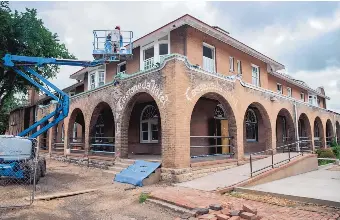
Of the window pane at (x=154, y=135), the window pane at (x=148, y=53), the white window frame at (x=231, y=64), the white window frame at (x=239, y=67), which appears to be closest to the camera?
the window pane at (x=148, y=53)

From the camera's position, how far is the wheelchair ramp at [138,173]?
31.8 ft

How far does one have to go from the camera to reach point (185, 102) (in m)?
10.5

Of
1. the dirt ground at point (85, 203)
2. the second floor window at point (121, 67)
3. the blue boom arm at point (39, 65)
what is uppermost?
the second floor window at point (121, 67)

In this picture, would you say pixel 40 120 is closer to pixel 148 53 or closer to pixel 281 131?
pixel 148 53

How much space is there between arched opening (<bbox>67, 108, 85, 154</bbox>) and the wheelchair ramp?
804 centimetres

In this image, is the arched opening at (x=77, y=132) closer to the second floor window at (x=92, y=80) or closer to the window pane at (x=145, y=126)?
the second floor window at (x=92, y=80)

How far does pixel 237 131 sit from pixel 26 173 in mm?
9182

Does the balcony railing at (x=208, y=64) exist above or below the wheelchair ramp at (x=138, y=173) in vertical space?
above

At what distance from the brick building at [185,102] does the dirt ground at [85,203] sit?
2307 mm

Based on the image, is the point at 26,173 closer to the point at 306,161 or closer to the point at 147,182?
the point at 147,182

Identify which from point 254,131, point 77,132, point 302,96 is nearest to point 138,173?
point 254,131

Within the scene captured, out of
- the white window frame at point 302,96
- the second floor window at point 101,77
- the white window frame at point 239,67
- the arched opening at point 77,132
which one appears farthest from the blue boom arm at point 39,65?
the white window frame at point 302,96

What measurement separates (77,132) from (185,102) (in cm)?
1843

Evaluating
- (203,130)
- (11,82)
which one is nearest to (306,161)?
(203,130)
